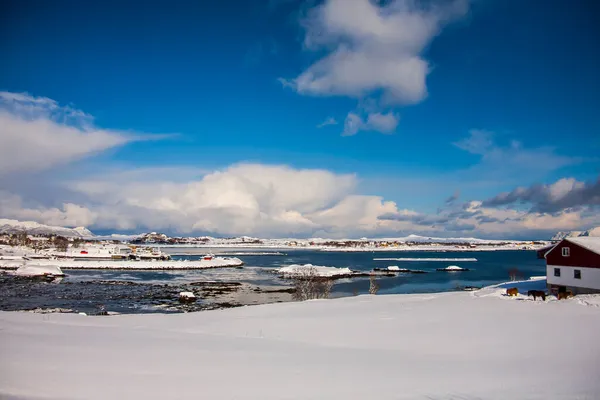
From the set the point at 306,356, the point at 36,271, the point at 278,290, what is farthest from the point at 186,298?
the point at 36,271

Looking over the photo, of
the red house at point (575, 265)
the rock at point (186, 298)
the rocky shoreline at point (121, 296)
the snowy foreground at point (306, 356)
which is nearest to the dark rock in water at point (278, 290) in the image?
the rocky shoreline at point (121, 296)

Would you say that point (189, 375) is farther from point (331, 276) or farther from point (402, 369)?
point (331, 276)

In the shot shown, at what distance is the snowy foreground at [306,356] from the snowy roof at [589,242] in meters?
10.8

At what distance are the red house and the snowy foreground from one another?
10508 millimetres

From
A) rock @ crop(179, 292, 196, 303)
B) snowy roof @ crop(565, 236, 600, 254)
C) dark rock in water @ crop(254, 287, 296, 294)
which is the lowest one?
dark rock in water @ crop(254, 287, 296, 294)

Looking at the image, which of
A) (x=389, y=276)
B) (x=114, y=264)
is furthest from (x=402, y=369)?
(x=114, y=264)

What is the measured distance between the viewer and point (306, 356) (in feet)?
43.5

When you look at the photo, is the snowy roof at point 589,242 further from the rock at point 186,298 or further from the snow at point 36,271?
the snow at point 36,271

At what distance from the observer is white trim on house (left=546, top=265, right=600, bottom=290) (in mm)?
31234

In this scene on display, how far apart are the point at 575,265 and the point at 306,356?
2953 cm

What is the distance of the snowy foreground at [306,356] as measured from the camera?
31.3 feet

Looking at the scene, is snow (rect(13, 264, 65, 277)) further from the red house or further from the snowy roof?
the snowy roof

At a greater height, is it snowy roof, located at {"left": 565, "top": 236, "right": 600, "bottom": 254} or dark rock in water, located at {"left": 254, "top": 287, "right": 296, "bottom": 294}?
snowy roof, located at {"left": 565, "top": 236, "right": 600, "bottom": 254}

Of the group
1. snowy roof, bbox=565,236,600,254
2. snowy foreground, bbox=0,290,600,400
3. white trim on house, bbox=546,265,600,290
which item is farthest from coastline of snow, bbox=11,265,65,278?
snowy roof, bbox=565,236,600,254
